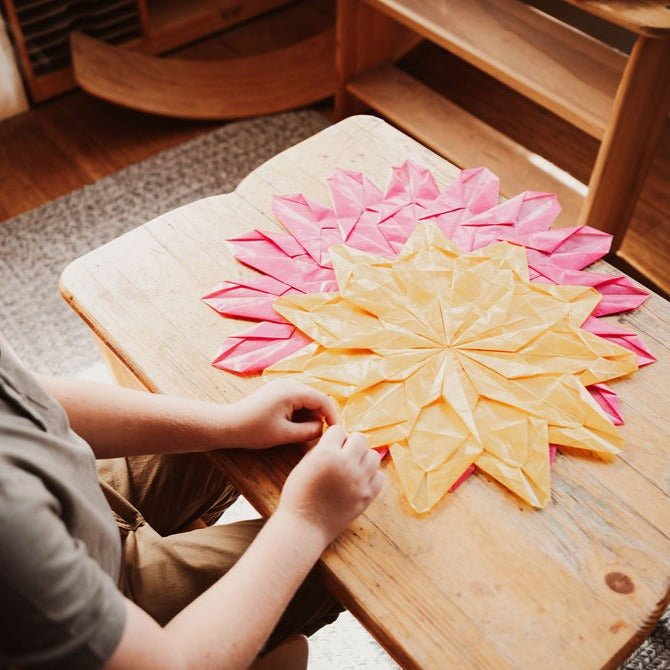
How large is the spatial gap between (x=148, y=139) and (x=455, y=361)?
156cm

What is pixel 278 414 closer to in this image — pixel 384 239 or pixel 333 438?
pixel 333 438

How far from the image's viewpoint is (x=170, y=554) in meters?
0.86

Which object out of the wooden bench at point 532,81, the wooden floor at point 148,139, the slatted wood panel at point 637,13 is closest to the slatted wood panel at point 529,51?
the wooden bench at point 532,81

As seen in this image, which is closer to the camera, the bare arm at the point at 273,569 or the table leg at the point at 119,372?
the bare arm at the point at 273,569

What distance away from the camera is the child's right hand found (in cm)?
73

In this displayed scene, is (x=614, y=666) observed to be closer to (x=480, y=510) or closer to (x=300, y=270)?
(x=480, y=510)

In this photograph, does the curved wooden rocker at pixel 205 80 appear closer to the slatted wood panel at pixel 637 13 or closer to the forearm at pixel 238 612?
the slatted wood panel at pixel 637 13

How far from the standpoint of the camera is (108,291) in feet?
3.11

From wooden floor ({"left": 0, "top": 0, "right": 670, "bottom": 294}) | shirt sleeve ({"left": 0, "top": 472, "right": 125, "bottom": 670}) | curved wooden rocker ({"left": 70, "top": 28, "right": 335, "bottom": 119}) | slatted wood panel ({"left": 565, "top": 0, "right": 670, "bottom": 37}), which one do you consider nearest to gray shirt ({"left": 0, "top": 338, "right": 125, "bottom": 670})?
shirt sleeve ({"left": 0, "top": 472, "right": 125, "bottom": 670})

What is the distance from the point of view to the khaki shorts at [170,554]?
84 centimetres

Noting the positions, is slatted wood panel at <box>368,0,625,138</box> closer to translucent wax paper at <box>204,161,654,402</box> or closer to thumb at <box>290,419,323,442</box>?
translucent wax paper at <box>204,161,654,402</box>

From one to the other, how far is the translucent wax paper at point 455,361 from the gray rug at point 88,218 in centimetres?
90

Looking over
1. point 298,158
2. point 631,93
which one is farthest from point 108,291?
point 631,93

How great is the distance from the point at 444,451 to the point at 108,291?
46 centimetres
